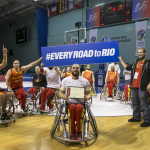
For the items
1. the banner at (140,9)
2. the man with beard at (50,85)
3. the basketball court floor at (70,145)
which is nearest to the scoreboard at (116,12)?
the banner at (140,9)

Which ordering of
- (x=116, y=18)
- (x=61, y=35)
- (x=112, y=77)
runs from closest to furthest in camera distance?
(x=112, y=77) < (x=116, y=18) < (x=61, y=35)

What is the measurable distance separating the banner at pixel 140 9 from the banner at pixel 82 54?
824 centimetres

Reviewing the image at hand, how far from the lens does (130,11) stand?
10.4 m

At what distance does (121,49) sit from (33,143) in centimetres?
1013

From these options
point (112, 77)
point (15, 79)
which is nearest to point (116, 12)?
point (112, 77)

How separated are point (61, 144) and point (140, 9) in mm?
9917

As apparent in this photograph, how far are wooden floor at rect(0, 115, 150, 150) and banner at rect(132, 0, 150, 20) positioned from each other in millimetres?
8264

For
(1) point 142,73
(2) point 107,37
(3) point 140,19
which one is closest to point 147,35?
(3) point 140,19

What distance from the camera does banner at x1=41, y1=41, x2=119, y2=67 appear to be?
300 centimetres

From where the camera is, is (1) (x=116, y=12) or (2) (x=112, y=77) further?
(1) (x=116, y=12)

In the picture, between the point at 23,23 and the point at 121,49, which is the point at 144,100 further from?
the point at 23,23

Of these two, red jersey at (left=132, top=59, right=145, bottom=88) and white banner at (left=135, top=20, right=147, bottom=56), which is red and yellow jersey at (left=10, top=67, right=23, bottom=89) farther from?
white banner at (left=135, top=20, right=147, bottom=56)

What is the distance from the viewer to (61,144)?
2.47 metres

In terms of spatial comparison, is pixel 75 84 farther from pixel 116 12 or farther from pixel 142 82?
pixel 116 12
